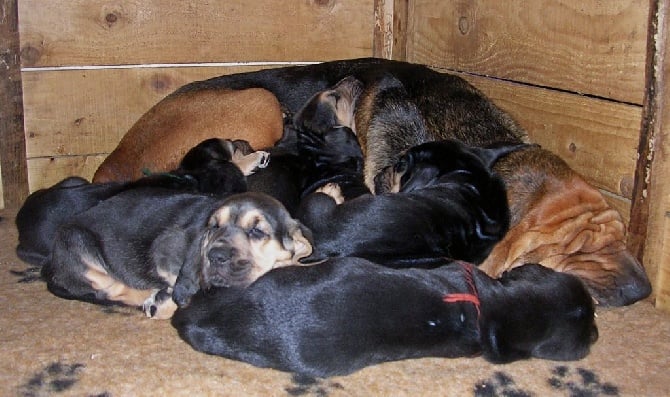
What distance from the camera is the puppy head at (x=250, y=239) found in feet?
10.0

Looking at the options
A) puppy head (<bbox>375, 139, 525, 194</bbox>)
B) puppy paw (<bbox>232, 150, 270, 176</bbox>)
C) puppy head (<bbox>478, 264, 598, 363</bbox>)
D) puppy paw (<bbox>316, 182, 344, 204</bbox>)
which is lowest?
puppy head (<bbox>478, 264, 598, 363</bbox>)

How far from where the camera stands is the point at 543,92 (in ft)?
13.7

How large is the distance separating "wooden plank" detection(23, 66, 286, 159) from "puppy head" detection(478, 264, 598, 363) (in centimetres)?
316

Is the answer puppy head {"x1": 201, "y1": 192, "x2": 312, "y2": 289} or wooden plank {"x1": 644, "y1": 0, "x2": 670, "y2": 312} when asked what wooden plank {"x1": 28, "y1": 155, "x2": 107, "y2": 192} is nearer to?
puppy head {"x1": 201, "y1": 192, "x2": 312, "y2": 289}

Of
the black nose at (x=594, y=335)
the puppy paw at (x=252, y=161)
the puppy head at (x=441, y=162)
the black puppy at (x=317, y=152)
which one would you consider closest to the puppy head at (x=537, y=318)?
the black nose at (x=594, y=335)

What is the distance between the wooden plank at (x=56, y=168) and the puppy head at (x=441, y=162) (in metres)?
2.37

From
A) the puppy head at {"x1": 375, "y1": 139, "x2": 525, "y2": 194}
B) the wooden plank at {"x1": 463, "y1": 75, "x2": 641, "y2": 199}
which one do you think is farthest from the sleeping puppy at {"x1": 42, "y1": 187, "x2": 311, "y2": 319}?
the wooden plank at {"x1": 463, "y1": 75, "x2": 641, "y2": 199}

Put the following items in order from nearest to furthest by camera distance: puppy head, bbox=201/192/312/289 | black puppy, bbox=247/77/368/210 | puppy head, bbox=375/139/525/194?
puppy head, bbox=201/192/312/289
puppy head, bbox=375/139/525/194
black puppy, bbox=247/77/368/210

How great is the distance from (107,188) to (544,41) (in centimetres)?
247

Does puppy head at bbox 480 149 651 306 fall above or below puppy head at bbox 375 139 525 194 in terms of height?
below

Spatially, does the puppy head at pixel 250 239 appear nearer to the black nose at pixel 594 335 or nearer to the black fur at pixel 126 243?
the black fur at pixel 126 243

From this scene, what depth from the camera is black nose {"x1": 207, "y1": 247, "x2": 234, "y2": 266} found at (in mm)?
3021

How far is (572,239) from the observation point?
351 cm

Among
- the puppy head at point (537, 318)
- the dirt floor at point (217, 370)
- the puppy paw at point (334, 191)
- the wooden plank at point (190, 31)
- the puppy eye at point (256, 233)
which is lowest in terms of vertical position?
the dirt floor at point (217, 370)
